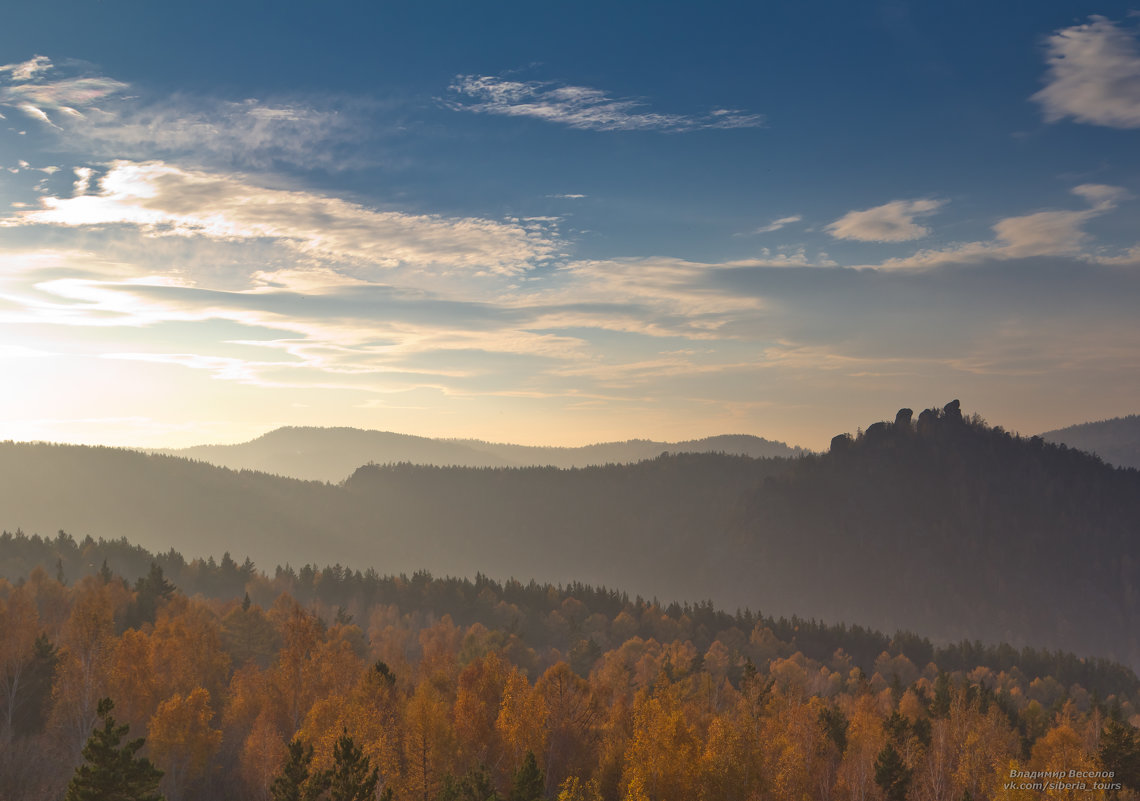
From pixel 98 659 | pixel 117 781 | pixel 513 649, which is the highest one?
pixel 117 781

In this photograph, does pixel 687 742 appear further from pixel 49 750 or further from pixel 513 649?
pixel 513 649

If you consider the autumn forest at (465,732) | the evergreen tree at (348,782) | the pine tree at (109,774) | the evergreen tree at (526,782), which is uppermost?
the pine tree at (109,774)

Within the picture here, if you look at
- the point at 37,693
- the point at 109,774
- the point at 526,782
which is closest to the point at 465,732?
the point at 526,782

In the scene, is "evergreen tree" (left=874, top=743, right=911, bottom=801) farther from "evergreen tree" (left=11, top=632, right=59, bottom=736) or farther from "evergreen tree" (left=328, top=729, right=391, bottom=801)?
"evergreen tree" (left=11, top=632, right=59, bottom=736)

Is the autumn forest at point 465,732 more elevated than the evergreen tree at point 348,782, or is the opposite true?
the evergreen tree at point 348,782

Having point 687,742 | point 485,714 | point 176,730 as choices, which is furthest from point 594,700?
point 176,730

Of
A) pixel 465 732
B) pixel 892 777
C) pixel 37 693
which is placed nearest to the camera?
pixel 892 777

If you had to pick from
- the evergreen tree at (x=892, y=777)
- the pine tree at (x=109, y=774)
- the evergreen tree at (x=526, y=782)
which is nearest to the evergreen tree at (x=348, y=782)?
the evergreen tree at (x=526, y=782)

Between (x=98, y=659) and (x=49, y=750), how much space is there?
1569 centimetres

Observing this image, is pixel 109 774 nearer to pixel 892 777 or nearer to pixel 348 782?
pixel 348 782

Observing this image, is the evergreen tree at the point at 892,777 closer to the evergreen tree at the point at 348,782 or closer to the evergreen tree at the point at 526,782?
the evergreen tree at the point at 526,782

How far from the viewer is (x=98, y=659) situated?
339 ft

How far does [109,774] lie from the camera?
37531 mm

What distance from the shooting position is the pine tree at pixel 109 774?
3712 cm
